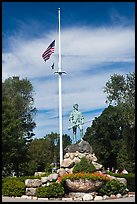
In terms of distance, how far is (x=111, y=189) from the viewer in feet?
57.4

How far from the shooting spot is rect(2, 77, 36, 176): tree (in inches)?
1202

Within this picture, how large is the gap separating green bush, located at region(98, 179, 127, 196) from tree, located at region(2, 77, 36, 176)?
13.6m

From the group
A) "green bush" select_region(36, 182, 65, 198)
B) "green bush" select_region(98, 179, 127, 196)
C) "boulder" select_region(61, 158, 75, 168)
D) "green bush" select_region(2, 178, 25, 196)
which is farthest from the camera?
"boulder" select_region(61, 158, 75, 168)

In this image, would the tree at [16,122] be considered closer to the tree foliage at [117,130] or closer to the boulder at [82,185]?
the tree foliage at [117,130]

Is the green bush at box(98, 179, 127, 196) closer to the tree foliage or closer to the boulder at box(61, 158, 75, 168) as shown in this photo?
the boulder at box(61, 158, 75, 168)

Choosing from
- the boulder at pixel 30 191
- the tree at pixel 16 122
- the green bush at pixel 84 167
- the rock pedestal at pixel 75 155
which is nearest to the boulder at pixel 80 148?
the rock pedestal at pixel 75 155

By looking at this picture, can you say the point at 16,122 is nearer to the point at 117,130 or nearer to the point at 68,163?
the point at 68,163

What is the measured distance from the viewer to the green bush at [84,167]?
61.6 ft

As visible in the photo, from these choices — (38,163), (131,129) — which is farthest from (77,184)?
(38,163)

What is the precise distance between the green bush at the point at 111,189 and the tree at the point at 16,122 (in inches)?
534

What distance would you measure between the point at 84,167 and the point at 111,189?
2055 mm

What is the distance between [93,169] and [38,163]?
88.7 feet

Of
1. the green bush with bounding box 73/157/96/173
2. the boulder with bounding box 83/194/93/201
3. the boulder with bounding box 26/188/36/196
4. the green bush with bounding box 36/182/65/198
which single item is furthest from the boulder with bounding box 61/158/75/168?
the boulder with bounding box 83/194/93/201

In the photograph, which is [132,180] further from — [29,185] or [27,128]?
[27,128]
